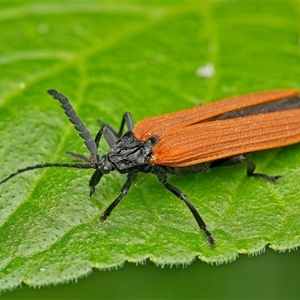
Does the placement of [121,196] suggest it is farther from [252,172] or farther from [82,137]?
[252,172]

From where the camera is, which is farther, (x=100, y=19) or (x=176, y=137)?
(x=100, y=19)

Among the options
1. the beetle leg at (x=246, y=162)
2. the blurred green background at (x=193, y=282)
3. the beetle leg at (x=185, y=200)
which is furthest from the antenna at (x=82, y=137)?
the blurred green background at (x=193, y=282)

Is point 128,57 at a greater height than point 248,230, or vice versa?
point 128,57

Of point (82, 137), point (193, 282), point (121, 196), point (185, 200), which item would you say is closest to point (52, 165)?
point (82, 137)

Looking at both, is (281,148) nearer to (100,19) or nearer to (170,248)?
(170,248)

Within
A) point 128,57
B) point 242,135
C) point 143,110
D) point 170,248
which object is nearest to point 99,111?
point 143,110

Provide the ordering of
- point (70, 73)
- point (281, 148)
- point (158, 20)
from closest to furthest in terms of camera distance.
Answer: point (281, 148)
point (70, 73)
point (158, 20)

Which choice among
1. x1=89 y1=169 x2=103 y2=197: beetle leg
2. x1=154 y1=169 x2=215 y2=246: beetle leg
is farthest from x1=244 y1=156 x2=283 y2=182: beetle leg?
x1=89 y1=169 x2=103 y2=197: beetle leg
